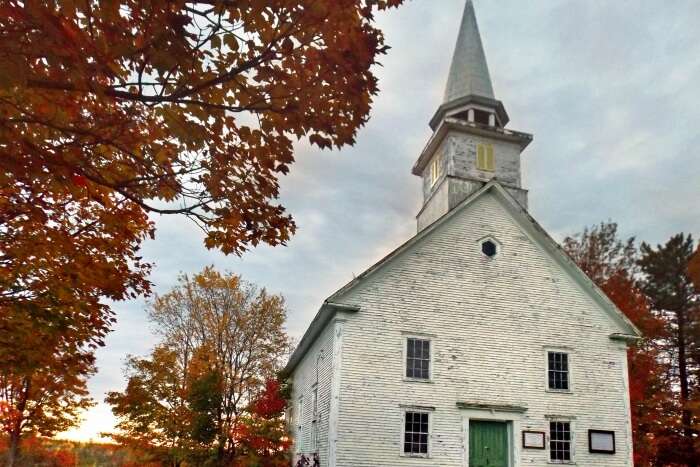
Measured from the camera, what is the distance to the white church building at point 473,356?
52.0 feet

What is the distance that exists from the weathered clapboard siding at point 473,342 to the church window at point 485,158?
3.38m

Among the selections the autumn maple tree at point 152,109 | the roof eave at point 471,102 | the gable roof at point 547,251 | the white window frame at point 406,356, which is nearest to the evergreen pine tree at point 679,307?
the gable roof at point 547,251

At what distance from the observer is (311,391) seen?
20297 millimetres

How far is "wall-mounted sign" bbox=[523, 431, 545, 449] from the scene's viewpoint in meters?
16.5

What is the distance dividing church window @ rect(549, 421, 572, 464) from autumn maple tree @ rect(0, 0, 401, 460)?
13713 millimetres

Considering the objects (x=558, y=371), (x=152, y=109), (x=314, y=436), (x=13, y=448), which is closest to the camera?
(x=152, y=109)

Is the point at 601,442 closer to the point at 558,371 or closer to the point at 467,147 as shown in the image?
the point at 558,371

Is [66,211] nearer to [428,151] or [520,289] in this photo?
[520,289]

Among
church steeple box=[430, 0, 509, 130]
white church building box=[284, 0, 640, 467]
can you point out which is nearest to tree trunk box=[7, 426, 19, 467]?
white church building box=[284, 0, 640, 467]

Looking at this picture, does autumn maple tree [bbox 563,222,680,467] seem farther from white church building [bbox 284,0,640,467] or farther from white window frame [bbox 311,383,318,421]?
white window frame [bbox 311,383,318,421]

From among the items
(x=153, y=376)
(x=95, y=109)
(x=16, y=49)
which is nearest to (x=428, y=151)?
(x=153, y=376)

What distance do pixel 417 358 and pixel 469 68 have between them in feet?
47.5

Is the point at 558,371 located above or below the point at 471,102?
below

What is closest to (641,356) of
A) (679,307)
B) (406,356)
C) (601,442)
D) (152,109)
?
(679,307)
